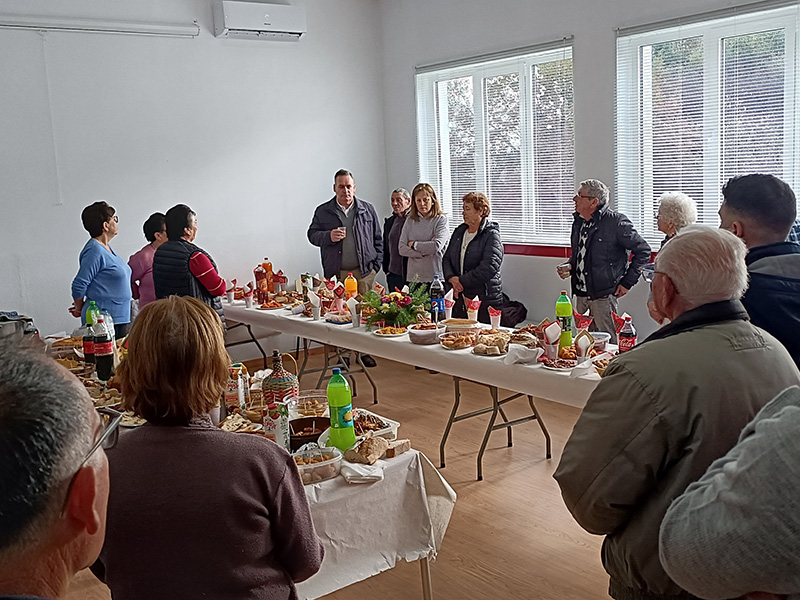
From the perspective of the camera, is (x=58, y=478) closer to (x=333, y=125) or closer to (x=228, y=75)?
(x=228, y=75)

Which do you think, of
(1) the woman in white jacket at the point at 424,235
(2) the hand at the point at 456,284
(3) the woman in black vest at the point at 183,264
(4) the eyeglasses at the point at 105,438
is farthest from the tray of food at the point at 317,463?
(1) the woman in white jacket at the point at 424,235

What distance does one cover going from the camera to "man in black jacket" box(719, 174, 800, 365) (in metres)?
2.36

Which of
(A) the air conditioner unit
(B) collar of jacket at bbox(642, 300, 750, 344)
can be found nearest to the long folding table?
(B) collar of jacket at bbox(642, 300, 750, 344)

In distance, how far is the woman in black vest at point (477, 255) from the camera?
5.91 m

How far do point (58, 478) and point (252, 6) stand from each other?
694cm

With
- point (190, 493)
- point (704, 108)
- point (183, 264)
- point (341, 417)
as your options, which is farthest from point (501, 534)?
point (704, 108)

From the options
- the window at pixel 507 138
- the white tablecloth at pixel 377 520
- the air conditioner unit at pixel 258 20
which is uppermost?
the air conditioner unit at pixel 258 20

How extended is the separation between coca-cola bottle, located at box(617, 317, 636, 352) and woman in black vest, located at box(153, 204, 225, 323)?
2.55m

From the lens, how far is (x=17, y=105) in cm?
618

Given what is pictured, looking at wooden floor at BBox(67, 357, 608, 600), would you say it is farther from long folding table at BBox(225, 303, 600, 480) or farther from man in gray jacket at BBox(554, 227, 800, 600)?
man in gray jacket at BBox(554, 227, 800, 600)

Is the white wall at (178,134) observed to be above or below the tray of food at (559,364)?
above

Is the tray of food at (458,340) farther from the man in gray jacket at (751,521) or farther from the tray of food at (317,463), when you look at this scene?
the man in gray jacket at (751,521)

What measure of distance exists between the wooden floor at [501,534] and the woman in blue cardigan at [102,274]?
1995mm

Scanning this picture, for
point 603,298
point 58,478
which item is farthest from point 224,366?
point 603,298
